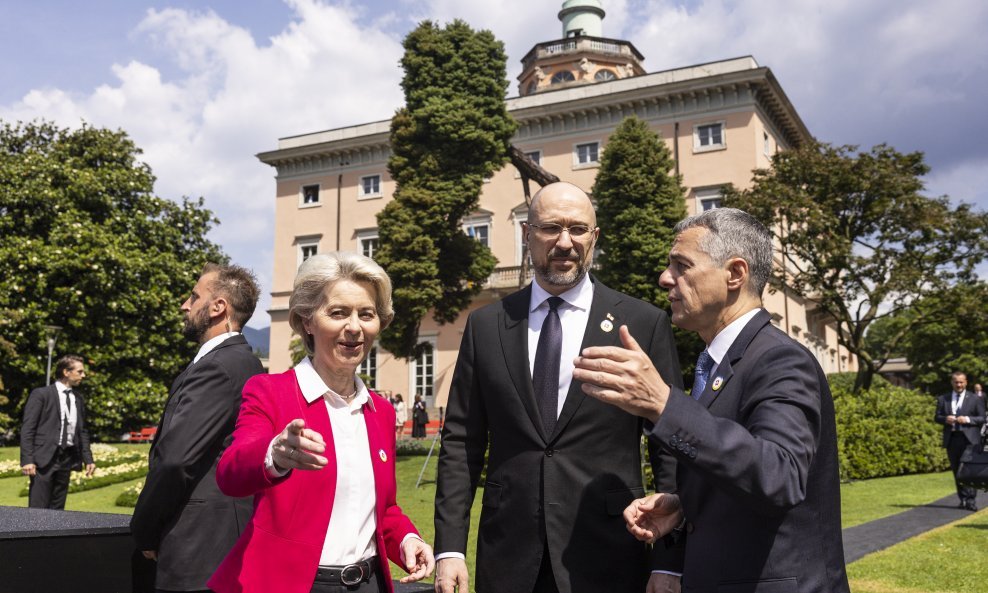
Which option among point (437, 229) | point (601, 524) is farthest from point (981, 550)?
point (437, 229)

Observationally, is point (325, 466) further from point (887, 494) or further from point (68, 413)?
point (887, 494)

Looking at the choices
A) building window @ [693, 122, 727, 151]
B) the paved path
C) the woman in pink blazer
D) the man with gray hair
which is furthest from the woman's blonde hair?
building window @ [693, 122, 727, 151]

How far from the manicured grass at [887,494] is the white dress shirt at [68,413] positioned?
35.5 feet

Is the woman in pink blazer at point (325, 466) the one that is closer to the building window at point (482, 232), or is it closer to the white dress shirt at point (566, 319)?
the white dress shirt at point (566, 319)

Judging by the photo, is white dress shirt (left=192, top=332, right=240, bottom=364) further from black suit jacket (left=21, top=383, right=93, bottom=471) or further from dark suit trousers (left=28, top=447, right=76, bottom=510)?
dark suit trousers (left=28, top=447, right=76, bottom=510)

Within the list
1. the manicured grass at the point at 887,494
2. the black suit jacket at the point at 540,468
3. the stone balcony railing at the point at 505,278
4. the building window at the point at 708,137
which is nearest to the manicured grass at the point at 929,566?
the manicured grass at the point at 887,494

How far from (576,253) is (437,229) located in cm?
2536

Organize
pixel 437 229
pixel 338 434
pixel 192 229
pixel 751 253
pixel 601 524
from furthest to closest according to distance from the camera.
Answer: pixel 192 229 < pixel 437 229 < pixel 601 524 < pixel 338 434 < pixel 751 253

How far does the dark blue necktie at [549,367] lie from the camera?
3279mm

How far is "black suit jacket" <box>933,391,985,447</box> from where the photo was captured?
12453mm

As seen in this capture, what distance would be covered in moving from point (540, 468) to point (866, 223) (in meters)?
24.1

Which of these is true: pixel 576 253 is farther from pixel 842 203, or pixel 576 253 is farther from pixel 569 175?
pixel 569 175

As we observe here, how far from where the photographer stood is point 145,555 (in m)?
3.65

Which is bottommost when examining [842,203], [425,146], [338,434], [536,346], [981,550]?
[981,550]
